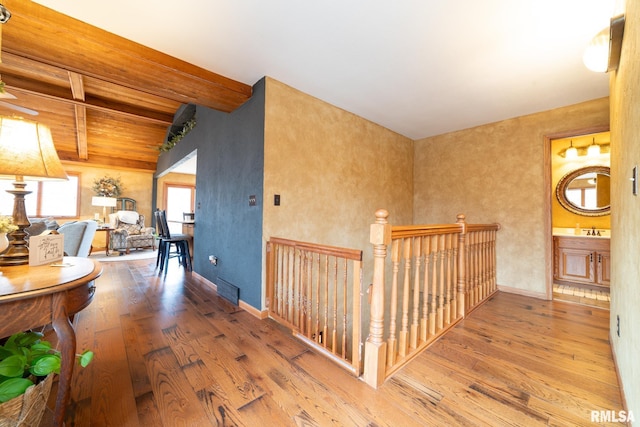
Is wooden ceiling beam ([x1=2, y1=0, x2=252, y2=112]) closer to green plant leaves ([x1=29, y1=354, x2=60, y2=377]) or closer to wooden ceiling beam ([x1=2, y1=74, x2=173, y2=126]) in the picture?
green plant leaves ([x1=29, y1=354, x2=60, y2=377])

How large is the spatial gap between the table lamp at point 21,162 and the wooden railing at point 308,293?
157 centimetres

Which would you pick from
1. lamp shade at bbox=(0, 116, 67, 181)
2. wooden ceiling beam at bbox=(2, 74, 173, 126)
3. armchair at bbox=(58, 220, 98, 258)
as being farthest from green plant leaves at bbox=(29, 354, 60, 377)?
wooden ceiling beam at bbox=(2, 74, 173, 126)

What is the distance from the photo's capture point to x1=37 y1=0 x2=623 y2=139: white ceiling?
5.60 ft

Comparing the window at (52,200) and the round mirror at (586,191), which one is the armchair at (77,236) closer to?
the window at (52,200)

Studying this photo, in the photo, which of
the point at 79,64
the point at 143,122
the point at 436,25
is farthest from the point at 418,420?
the point at 143,122

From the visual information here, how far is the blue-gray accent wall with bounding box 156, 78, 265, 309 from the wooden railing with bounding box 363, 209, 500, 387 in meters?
1.36

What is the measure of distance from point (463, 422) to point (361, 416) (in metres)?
0.52

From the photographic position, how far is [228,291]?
2.97 metres

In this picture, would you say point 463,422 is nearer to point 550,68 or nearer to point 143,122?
point 550,68

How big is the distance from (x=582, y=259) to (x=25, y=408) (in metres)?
5.58

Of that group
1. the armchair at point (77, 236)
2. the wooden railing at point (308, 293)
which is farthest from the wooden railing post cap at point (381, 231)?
the armchair at point (77, 236)

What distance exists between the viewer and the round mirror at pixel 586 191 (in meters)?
3.78

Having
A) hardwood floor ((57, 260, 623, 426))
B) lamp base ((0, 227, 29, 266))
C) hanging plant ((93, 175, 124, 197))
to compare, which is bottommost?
hardwood floor ((57, 260, 623, 426))

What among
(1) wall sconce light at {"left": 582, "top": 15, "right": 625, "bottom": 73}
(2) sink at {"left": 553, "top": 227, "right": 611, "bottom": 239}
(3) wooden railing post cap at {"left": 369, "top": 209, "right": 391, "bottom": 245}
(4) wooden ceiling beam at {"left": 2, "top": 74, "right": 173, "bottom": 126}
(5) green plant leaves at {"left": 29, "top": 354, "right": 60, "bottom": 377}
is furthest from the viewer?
(4) wooden ceiling beam at {"left": 2, "top": 74, "right": 173, "bottom": 126}
